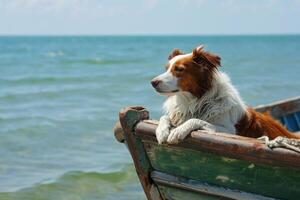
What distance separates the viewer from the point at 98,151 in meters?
10.7

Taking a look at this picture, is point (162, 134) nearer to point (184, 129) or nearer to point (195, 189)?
point (184, 129)

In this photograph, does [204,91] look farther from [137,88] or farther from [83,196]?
[137,88]

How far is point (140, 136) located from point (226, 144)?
786 millimetres

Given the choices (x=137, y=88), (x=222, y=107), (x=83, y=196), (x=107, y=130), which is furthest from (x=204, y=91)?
(x=137, y=88)

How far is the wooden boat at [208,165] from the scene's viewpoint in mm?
3688

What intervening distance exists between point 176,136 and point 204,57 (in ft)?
1.98

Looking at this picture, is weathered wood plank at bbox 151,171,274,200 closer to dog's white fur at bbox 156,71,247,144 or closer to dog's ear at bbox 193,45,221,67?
dog's white fur at bbox 156,71,247,144

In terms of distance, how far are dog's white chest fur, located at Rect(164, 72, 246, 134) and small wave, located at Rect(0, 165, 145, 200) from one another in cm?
376

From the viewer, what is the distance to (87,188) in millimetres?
8570

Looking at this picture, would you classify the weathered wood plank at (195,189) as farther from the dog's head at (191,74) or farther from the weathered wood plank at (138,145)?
the dog's head at (191,74)

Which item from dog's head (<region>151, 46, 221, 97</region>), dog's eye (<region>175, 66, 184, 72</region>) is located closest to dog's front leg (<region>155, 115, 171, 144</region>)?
dog's head (<region>151, 46, 221, 97</region>)

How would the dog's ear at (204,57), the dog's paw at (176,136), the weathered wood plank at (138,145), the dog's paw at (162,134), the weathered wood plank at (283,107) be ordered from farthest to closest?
the weathered wood plank at (283,107) → the weathered wood plank at (138,145) → the dog's ear at (204,57) → the dog's paw at (162,134) → the dog's paw at (176,136)

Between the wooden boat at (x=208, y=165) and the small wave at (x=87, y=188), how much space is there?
3.58m

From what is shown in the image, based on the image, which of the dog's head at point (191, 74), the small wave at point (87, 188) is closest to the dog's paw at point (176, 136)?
the dog's head at point (191, 74)
